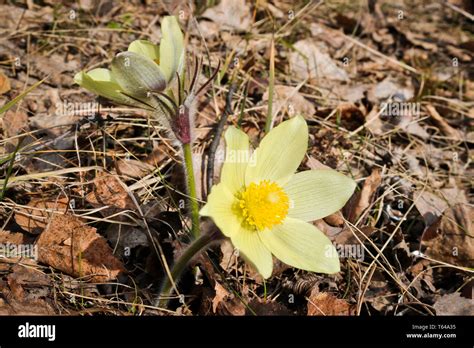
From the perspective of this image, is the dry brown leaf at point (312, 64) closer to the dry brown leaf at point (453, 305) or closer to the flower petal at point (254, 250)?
the dry brown leaf at point (453, 305)

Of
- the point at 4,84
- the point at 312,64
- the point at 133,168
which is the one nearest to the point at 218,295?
the point at 133,168

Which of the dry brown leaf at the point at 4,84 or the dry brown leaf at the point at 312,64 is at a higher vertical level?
the dry brown leaf at the point at 312,64

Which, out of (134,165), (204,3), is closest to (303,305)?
(134,165)

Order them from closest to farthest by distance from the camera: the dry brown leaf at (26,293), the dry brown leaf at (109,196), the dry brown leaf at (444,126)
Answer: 1. the dry brown leaf at (26,293)
2. the dry brown leaf at (109,196)
3. the dry brown leaf at (444,126)

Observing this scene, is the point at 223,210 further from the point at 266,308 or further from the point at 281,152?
the point at 266,308

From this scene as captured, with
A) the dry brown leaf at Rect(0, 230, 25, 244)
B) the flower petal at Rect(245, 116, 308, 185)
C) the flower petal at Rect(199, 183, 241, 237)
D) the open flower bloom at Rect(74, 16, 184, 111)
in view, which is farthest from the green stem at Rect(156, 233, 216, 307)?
the dry brown leaf at Rect(0, 230, 25, 244)

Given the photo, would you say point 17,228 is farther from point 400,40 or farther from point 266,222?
point 400,40

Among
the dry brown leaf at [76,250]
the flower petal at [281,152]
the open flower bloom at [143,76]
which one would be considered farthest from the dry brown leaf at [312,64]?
the dry brown leaf at [76,250]
